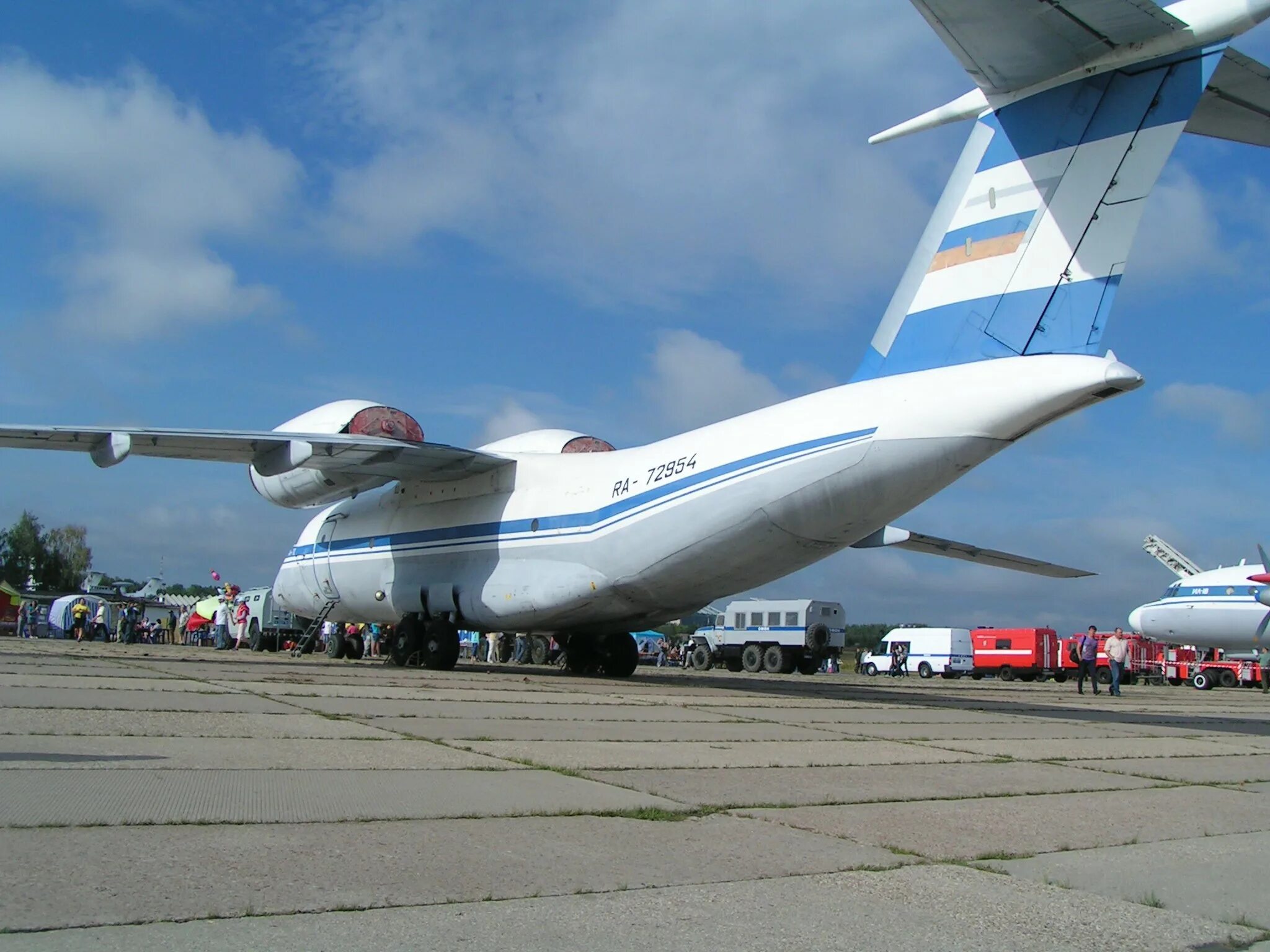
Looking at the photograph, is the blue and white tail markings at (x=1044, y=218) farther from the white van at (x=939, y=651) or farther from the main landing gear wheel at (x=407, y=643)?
the white van at (x=939, y=651)

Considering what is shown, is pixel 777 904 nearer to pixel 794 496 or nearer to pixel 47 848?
pixel 47 848

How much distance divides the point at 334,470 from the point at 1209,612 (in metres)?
24.5

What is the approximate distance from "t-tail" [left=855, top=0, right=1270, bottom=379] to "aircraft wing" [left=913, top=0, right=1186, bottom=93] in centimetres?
1

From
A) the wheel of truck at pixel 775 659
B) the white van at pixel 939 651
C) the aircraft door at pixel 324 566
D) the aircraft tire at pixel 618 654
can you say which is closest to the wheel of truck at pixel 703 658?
the wheel of truck at pixel 775 659

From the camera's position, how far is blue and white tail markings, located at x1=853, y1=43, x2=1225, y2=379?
26.5ft

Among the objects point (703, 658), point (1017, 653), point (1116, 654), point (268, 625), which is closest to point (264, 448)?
point (1116, 654)

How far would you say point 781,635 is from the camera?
27.3 m

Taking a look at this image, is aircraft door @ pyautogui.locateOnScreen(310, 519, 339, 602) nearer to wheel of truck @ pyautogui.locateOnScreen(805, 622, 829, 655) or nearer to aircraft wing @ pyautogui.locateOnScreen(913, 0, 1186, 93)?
aircraft wing @ pyautogui.locateOnScreen(913, 0, 1186, 93)

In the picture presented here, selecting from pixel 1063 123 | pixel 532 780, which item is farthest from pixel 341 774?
pixel 1063 123

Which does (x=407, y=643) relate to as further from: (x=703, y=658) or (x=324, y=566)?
(x=703, y=658)

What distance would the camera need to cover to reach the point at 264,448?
44.3ft

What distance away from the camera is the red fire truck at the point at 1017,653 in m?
36.5

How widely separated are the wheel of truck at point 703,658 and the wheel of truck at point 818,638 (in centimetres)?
365

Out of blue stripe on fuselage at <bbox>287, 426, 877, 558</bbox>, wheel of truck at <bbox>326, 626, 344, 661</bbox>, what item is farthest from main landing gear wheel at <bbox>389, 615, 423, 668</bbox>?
wheel of truck at <bbox>326, 626, 344, 661</bbox>
